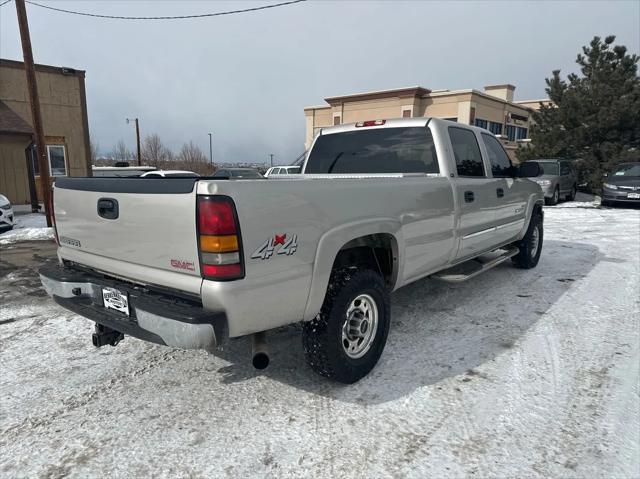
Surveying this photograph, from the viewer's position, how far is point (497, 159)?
530 cm

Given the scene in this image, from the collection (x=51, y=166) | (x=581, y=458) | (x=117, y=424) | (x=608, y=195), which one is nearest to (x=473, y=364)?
(x=581, y=458)

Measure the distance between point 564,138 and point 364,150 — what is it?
20748 mm

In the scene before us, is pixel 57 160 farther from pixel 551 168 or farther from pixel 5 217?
pixel 551 168

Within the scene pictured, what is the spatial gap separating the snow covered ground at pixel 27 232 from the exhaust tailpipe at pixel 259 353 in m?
8.58

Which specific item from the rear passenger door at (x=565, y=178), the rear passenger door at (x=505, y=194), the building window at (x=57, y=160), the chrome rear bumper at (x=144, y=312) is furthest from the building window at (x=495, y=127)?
the chrome rear bumper at (x=144, y=312)

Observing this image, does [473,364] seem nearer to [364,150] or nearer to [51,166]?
[364,150]

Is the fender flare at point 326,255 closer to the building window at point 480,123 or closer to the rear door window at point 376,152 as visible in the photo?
the rear door window at point 376,152

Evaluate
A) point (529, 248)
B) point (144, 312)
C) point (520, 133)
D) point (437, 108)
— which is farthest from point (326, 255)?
point (520, 133)

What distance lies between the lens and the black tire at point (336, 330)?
2844mm

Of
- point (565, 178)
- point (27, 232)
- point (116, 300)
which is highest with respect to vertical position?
point (565, 178)

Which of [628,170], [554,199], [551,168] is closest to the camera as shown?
[628,170]

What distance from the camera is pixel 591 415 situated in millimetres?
2697

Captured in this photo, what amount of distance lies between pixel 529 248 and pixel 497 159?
1.73m

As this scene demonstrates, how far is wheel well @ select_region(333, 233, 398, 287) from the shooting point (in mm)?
3189
